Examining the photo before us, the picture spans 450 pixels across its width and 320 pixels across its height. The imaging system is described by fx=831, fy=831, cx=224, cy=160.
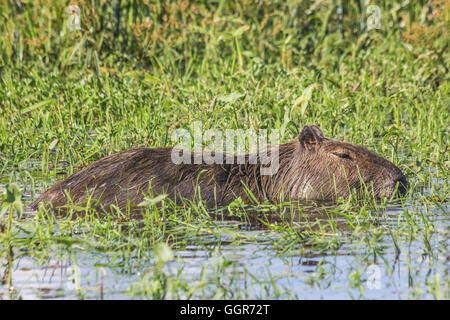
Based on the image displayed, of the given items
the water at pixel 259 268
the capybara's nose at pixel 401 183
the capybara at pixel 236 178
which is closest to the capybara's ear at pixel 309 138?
the capybara at pixel 236 178

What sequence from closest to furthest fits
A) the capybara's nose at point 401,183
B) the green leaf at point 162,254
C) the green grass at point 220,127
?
the green leaf at point 162,254
the green grass at point 220,127
the capybara's nose at point 401,183

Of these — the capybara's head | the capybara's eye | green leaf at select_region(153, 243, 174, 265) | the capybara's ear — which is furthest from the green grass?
the capybara's ear

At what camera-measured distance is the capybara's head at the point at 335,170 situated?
6.00 m

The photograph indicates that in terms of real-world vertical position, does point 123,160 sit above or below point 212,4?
below

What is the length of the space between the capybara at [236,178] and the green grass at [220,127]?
0.24 m

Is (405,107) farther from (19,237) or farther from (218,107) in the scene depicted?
(19,237)

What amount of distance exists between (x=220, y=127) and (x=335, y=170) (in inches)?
66.6

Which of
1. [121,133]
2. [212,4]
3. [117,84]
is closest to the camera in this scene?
[121,133]

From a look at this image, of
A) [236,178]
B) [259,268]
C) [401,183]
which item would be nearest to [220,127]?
[236,178]

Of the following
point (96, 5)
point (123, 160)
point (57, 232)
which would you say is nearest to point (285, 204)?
point (123, 160)

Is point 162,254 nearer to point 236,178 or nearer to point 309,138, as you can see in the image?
point 236,178

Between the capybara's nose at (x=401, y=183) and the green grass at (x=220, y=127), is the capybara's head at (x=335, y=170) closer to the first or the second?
the capybara's nose at (x=401, y=183)
